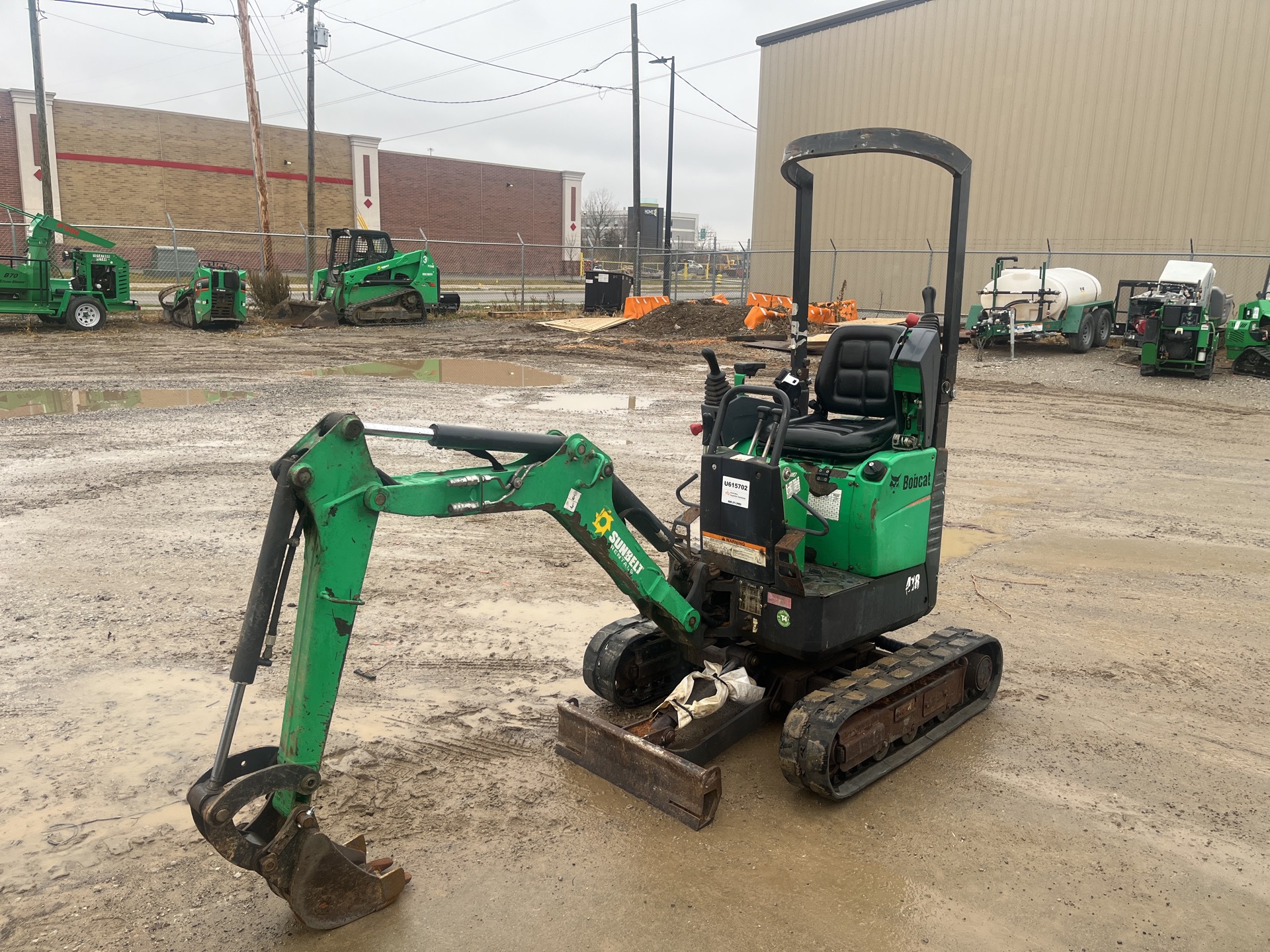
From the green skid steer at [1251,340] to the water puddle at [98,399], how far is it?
16.5m

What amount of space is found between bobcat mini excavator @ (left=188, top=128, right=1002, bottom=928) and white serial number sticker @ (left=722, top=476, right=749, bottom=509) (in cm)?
1

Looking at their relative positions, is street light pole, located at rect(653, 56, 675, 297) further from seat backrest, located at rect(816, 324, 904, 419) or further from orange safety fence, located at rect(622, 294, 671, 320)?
seat backrest, located at rect(816, 324, 904, 419)

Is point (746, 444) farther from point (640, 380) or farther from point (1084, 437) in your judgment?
point (640, 380)

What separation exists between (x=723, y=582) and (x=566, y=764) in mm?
1079

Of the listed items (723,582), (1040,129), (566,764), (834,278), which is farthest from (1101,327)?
(566,764)

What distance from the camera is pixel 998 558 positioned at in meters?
7.37

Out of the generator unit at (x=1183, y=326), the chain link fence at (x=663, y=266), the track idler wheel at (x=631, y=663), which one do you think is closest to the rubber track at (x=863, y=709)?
the track idler wheel at (x=631, y=663)

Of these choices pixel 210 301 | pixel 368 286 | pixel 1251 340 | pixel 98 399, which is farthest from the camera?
pixel 368 286

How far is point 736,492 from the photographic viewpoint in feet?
13.6

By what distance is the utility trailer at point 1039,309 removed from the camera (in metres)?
19.7

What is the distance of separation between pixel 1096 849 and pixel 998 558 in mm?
3769

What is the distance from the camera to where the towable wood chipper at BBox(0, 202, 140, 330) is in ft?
67.7

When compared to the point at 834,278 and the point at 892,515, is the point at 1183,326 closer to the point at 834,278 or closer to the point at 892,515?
the point at 834,278

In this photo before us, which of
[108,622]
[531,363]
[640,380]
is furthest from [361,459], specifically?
[531,363]
